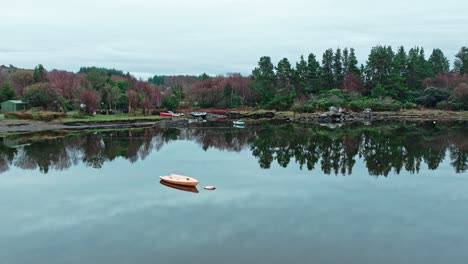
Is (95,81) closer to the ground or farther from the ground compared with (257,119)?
farther from the ground

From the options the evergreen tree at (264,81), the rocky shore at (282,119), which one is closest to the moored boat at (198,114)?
the rocky shore at (282,119)

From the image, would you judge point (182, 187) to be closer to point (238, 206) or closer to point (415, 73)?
point (238, 206)

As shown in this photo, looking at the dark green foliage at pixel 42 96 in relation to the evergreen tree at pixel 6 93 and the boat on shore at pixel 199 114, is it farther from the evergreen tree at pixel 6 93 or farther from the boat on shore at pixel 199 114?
the boat on shore at pixel 199 114

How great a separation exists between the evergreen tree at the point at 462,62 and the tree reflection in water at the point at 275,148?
2076 inches

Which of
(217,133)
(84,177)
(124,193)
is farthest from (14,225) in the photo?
(217,133)

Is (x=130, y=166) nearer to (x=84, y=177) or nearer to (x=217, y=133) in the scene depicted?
(x=84, y=177)

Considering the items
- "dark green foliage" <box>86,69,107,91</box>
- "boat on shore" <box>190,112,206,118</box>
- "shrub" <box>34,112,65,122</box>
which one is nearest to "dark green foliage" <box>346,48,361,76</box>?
"boat on shore" <box>190,112,206,118</box>

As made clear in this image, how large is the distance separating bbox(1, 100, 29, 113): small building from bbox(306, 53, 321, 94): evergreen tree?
5733 cm

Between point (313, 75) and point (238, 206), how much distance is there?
252 feet

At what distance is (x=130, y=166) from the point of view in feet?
93.6

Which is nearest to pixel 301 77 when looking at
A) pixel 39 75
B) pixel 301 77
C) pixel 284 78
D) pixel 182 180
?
pixel 301 77

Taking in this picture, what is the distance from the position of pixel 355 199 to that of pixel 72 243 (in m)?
13.0

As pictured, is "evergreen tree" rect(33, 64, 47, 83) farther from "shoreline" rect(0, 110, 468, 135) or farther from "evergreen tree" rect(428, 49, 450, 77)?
"evergreen tree" rect(428, 49, 450, 77)

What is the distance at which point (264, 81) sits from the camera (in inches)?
3501
